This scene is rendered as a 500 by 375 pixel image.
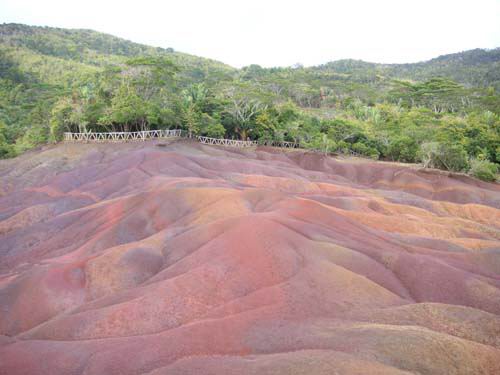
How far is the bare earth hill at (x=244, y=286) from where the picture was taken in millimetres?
14188

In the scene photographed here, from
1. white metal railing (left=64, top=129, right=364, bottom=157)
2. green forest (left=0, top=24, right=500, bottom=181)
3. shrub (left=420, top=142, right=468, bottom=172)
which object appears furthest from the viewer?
white metal railing (left=64, top=129, right=364, bottom=157)

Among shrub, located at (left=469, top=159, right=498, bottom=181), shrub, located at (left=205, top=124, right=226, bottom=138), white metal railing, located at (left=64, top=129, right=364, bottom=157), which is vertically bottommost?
shrub, located at (left=469, top=159, right=498, bottom=181)

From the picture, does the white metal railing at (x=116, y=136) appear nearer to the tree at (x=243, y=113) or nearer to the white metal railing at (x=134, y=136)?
the white metal railing at (x=134, y=136)

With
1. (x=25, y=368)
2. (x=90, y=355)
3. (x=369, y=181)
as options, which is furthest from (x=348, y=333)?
(x=369, y=181)

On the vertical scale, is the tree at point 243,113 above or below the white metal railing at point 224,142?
above

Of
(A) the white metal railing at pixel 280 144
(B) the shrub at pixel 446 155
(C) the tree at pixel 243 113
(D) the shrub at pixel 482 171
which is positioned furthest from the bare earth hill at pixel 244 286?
(A) the white metal railing at pixel 280 144

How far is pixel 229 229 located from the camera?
22938 millimetres

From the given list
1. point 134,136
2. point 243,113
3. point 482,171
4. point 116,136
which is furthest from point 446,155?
point 116,136

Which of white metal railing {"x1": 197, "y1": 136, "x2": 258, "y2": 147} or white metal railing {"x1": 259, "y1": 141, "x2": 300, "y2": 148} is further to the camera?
white metal railing {"x1": 259, "y1": 141, "x2": 300, "y2": 148}

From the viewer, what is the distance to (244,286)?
1898cm

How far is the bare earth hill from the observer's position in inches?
559

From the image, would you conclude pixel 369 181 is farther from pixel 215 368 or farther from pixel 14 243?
pixel 215 368

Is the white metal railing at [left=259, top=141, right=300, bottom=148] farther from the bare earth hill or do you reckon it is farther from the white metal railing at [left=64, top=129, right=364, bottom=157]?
the bare earth hill

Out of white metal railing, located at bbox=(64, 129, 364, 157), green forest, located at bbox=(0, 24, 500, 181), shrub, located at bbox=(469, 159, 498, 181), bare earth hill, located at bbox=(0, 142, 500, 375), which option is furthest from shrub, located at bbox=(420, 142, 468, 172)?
white metal railing, located at bbox=(64, 129, 364, 157)
